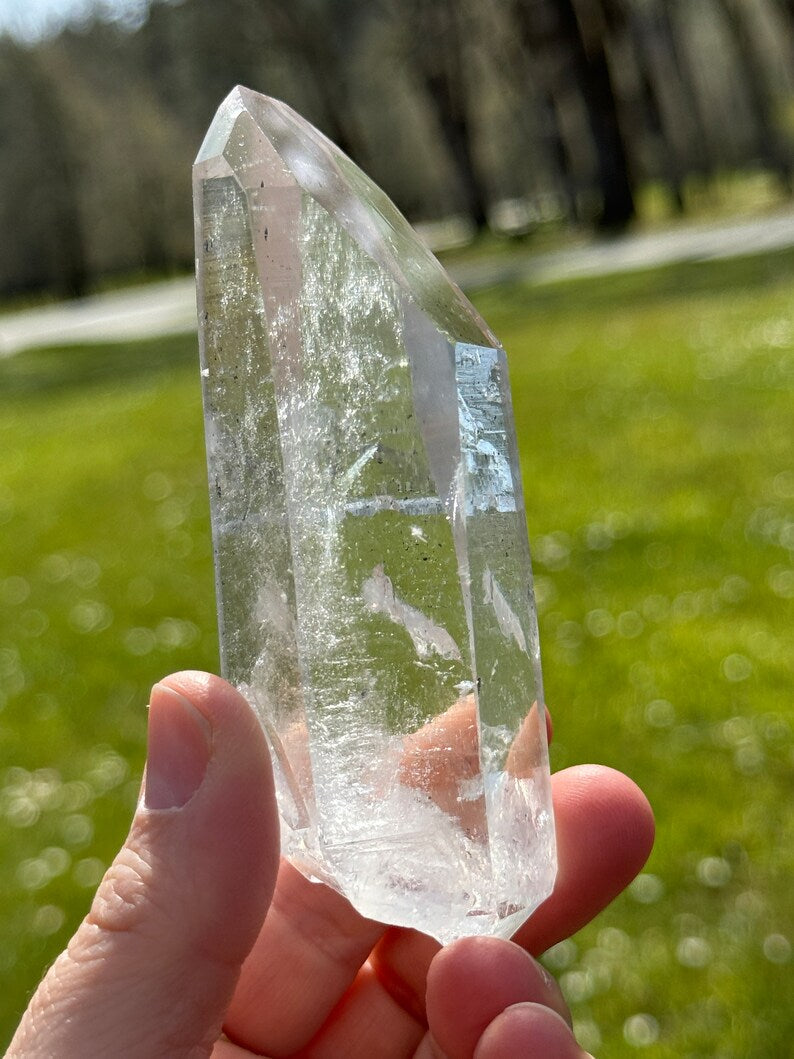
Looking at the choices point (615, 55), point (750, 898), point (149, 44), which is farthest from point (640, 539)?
point (149, 44)

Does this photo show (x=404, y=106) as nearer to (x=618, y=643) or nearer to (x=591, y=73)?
(x=591, y=73)

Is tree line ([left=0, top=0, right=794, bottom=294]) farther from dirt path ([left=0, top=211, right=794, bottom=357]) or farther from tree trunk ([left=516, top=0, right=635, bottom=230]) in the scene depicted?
dirt path ([left=0, top=211, right=794, bottom=357])

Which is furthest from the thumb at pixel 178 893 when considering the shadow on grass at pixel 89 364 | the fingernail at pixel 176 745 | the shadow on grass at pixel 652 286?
the shadow on grass at pixel 89 364

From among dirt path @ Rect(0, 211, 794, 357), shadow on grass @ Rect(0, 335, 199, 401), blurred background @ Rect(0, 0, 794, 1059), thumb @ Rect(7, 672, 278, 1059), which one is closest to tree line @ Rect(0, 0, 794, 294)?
blurred background @ Rect(0, 0, 794, 1059)

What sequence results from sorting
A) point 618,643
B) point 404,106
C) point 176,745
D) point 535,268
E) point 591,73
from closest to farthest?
1. point 176,745
2. point 618,643
3. point 591,73
4. point 535,268
5. point 404,106

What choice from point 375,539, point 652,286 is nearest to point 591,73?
point 652,286

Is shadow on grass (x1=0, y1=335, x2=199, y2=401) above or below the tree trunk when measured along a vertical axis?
below
